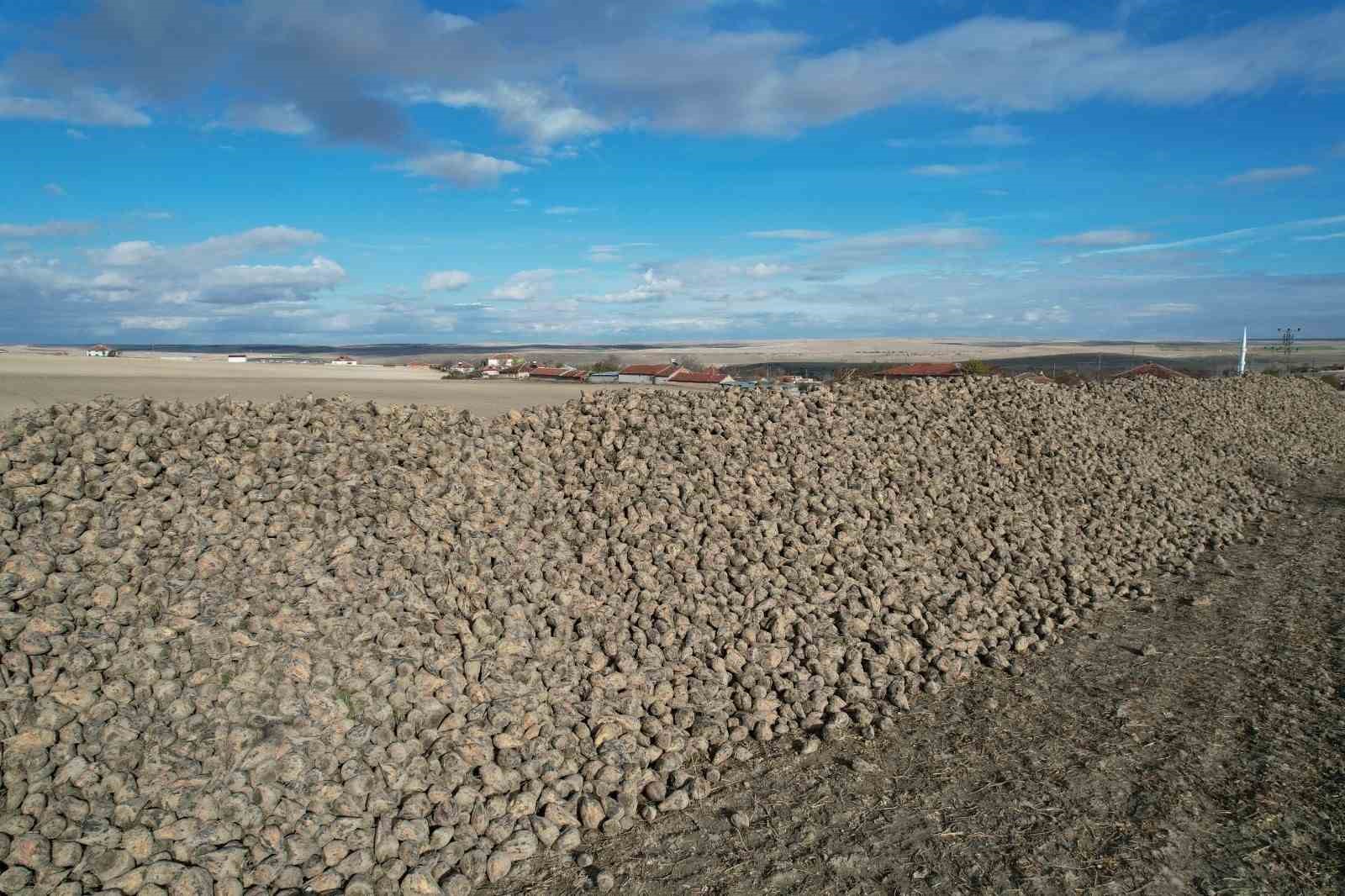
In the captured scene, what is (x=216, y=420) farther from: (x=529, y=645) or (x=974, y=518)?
(x=974, y=518)

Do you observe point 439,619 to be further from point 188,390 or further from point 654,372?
point 654,372

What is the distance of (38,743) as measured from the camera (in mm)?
3766

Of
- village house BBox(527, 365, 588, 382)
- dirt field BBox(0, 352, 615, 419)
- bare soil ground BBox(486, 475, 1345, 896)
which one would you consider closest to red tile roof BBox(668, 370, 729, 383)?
village house BBox(527, 365, 588, 382)

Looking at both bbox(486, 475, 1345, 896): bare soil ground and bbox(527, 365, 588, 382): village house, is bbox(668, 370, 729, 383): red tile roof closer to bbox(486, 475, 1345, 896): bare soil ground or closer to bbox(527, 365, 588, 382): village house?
bbox(527, 365, 588, 382): village house

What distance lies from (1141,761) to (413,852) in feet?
14.8

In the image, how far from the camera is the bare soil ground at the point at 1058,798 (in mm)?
4230

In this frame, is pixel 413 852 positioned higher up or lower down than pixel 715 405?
lower down

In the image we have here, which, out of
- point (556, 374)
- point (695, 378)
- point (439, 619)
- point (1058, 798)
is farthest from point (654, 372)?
point (1058, 798)

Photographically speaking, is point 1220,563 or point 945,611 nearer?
point 945,611

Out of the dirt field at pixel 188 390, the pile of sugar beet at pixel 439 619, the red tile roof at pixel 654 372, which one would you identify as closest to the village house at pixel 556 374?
the red tile roof at pixel 654 372

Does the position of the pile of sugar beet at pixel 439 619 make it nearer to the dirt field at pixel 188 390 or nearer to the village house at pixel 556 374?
the dirt field at pixel 188 390

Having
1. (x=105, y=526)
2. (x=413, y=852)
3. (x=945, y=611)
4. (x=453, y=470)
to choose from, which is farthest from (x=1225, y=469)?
(x=105, y=526)

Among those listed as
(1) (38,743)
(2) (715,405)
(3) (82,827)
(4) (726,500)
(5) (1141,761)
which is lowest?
(5) (1141,761)

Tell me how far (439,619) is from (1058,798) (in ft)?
12.8
